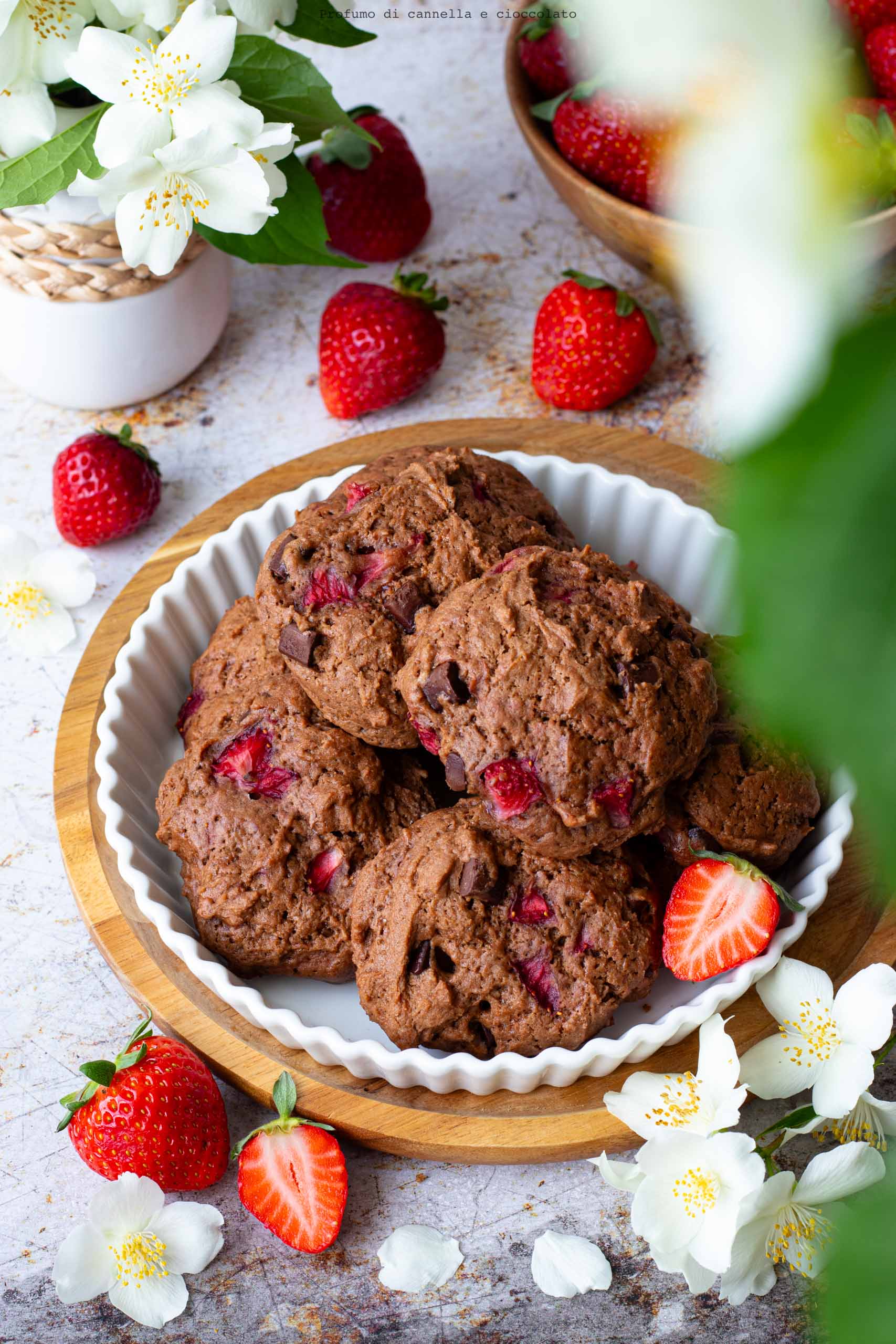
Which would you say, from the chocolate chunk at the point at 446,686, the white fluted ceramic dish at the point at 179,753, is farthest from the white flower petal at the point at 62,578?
the chocolate chunk at the point at 446,686

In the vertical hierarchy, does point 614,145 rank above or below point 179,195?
below

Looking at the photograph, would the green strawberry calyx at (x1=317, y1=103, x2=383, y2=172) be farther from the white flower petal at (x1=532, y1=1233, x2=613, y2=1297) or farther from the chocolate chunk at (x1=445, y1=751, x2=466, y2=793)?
the white flower petal at (x1=532, y1=1233, x2=613, y2=1297)

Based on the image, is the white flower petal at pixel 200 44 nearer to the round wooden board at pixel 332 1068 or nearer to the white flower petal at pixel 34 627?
the round wooden board at pixel 332 1068

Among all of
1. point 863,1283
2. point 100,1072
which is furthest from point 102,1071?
point 863,1283

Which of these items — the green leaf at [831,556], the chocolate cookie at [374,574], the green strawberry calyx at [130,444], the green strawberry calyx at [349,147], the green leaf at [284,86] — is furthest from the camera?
the green strawberry calyx at [349,147]

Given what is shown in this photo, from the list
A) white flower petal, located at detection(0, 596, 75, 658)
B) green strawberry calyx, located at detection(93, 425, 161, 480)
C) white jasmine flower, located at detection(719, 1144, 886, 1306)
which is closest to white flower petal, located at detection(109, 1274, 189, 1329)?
white jasmine flower, located at detection(719, 1144, 886, 1306)

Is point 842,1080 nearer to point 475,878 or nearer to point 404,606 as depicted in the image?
point 475,878
